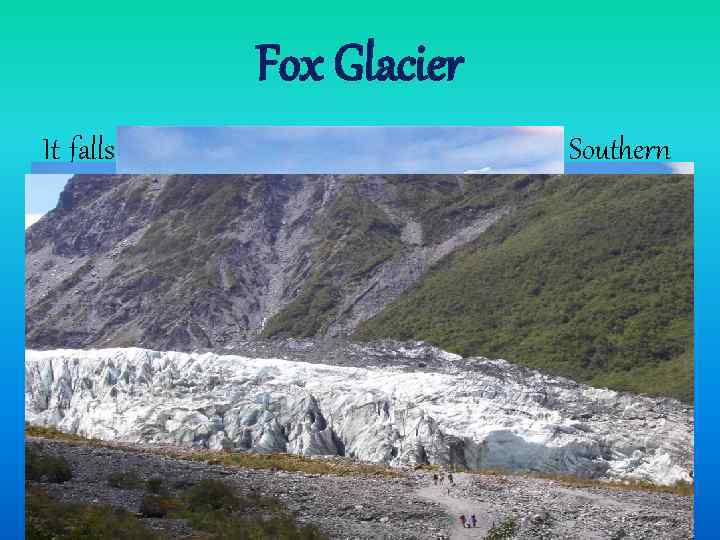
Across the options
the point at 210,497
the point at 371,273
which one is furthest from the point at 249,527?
the point at 371,273

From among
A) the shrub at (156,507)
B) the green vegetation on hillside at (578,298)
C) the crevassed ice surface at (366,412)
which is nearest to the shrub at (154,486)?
the shrub at (156,507)

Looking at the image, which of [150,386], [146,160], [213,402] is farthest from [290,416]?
[146,160]

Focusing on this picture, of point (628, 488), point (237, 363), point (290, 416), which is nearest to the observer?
point (628, 488)

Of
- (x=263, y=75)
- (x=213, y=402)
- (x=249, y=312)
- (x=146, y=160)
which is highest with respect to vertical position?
(x=263, y=75)

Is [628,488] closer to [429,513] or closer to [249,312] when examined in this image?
[429,513]

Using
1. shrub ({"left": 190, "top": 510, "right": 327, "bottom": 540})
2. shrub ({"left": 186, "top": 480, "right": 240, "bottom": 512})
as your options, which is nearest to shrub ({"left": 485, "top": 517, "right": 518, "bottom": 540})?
shrub ({"left": 190, "top": 510, "right": 327, "bottom": 540})

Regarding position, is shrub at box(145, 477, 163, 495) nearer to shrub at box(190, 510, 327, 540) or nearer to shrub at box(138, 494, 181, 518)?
shrub at box(138, 494, 181, 518)

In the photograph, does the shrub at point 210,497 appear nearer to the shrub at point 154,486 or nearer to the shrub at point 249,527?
the shrub at point 249,527

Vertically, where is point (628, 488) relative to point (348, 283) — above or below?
below
